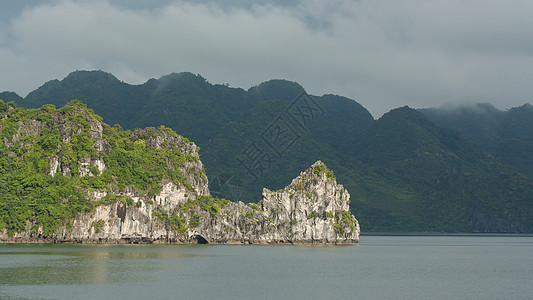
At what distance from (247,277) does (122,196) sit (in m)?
63.2

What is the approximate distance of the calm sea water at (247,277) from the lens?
53.4m

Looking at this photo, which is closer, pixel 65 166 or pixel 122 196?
pixel 65 166

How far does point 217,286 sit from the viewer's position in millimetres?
58312

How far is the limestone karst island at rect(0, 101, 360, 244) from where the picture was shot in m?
115

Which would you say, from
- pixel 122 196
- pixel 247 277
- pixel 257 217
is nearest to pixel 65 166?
pixel 122 196

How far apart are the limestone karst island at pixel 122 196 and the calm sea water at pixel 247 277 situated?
74.1 ft

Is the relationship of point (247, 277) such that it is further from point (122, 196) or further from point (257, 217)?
point (257, 217)

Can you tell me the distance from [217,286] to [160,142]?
87.5m


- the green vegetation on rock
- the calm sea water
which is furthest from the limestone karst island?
the calm sea water

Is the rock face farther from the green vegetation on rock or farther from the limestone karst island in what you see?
the green vegetation on rock

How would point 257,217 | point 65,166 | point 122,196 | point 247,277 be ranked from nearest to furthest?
point 247,277, point 65,166, point 122,196, point 257,217

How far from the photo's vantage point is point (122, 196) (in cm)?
12300

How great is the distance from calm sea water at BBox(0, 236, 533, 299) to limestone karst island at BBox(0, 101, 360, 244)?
22575 mm

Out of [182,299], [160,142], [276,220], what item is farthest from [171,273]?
[160,142]
